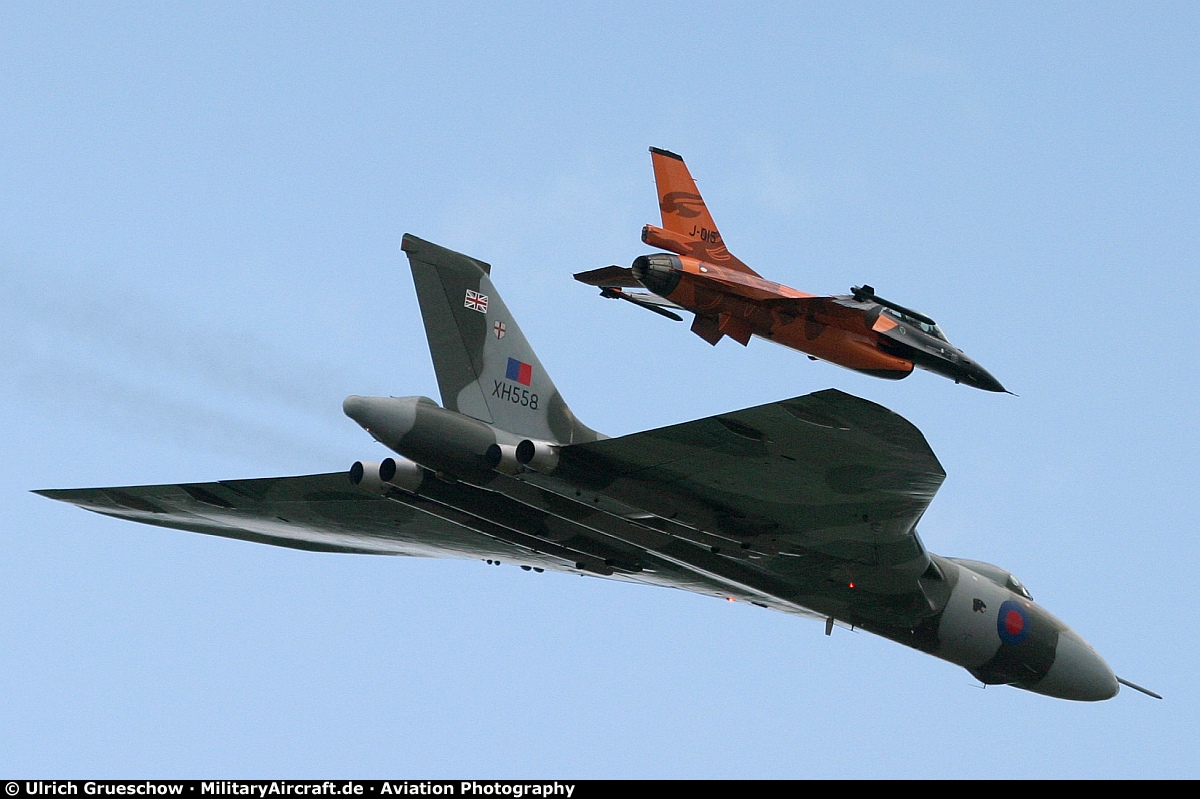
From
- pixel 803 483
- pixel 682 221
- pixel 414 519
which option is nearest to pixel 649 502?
pixel 803 483

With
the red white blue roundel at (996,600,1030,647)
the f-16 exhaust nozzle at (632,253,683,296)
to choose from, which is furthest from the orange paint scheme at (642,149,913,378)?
the red white blue roundel at (996,600,1030,647)

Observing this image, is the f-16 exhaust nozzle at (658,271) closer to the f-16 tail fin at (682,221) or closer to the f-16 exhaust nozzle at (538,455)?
the f-16 tail fin at (682,221)

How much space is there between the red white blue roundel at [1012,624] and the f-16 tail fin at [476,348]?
975 centimetres

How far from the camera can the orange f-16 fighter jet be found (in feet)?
117

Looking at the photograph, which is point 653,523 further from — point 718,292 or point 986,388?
point 986,388

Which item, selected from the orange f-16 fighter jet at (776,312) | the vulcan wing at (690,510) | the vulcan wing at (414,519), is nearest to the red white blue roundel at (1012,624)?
the vulcan wing at (690,510)

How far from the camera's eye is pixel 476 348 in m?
24.9

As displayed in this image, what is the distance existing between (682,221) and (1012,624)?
13.3 meters

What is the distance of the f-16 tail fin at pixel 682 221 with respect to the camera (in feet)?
120

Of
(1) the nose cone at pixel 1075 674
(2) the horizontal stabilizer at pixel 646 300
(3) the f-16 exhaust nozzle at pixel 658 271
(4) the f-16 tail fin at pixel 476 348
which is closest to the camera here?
(4) the f-16 tail fin at pixel 476 348

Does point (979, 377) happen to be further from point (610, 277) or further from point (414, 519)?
point (414, 519)
